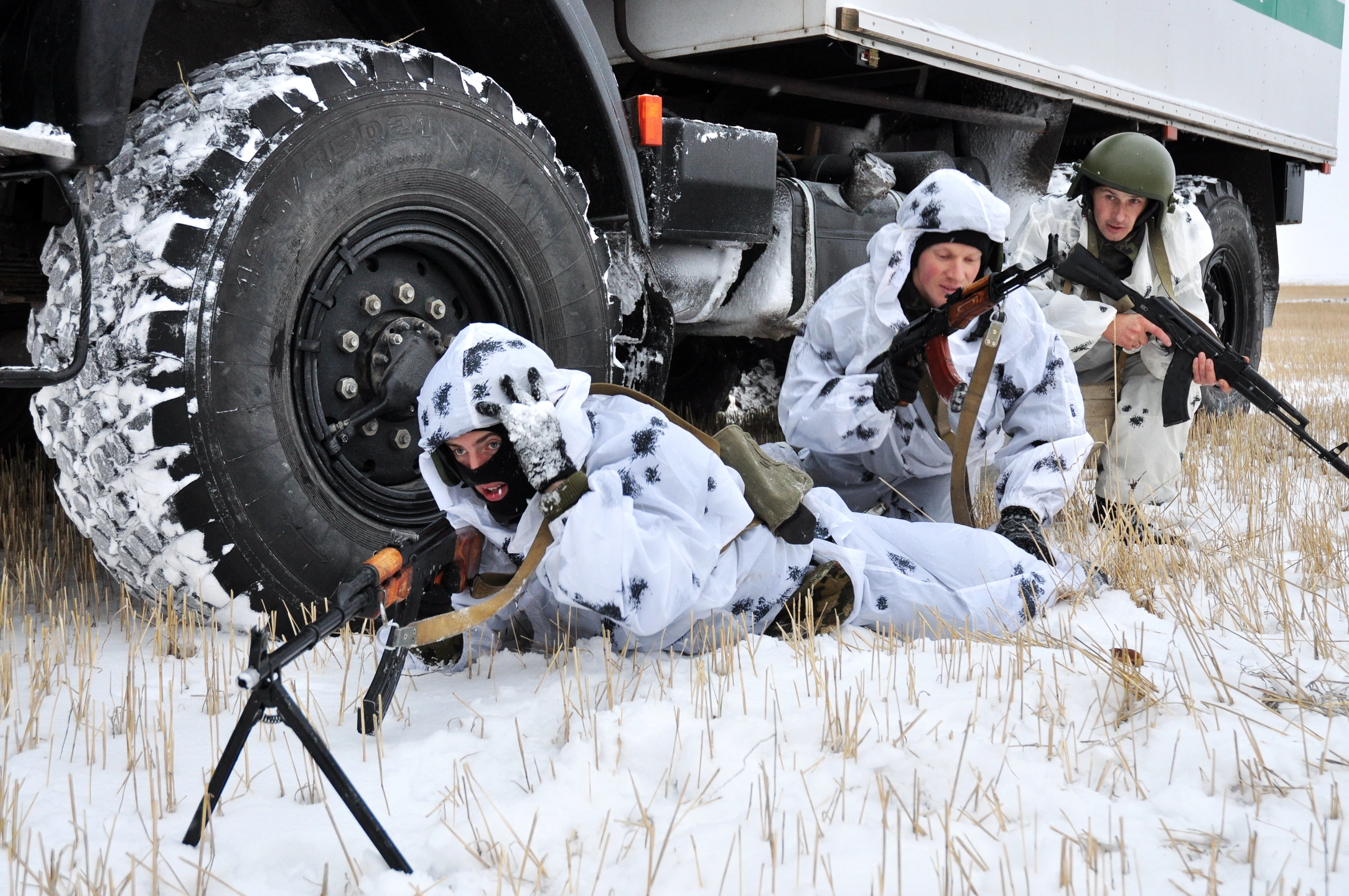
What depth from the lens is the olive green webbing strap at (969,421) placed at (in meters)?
3.20

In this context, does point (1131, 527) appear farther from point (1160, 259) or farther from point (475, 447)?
point (475, 447)

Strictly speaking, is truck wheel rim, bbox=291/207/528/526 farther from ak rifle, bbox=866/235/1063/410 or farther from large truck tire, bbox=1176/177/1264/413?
large truck tire, bbox=1176/177/1264/413

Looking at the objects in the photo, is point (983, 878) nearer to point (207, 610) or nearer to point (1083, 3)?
point (207, 610)

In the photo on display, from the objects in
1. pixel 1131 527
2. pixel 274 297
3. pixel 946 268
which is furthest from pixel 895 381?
pixel 274 297

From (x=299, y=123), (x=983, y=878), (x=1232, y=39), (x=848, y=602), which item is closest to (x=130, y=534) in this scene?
(x=299, y=123)

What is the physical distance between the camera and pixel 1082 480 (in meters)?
4.34

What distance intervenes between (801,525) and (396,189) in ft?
3.80

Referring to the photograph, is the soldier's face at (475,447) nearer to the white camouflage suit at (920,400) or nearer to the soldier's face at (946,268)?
the white camouflage suit at (920,400)

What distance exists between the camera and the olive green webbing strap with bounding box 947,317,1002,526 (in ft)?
10.5

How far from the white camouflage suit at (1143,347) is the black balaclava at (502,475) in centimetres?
248

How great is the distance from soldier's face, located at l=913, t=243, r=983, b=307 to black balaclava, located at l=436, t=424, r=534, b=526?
58.5 inches

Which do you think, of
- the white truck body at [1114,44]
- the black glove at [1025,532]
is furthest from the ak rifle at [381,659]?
the white truck body at [1114,44]

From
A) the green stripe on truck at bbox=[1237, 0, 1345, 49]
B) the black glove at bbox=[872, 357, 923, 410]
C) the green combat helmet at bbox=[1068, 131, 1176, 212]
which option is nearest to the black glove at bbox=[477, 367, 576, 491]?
the black glove at bbox=[872, 357, 923, 410]

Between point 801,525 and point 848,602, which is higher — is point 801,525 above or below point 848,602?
above
